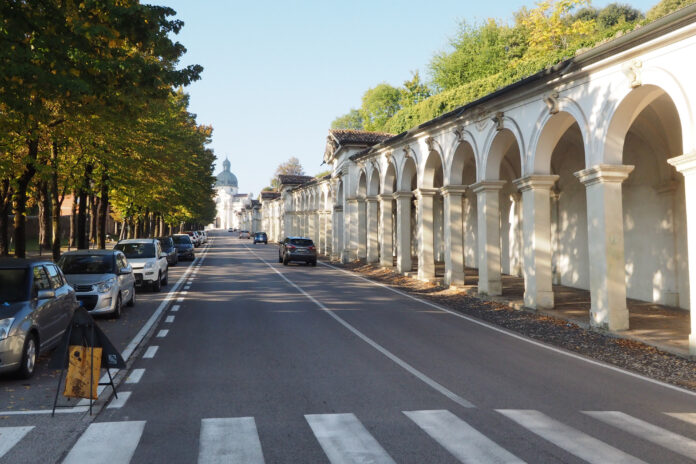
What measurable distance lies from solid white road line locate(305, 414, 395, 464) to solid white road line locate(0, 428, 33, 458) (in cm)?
272

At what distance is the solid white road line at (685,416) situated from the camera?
643 centimetres

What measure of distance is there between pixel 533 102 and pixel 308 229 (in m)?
43.6

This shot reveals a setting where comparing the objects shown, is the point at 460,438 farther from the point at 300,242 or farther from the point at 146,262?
the point at 300,242

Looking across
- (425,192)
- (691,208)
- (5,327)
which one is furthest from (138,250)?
(691,208)

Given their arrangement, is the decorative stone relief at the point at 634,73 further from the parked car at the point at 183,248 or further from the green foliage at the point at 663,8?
the green foliage at the point at 663,8

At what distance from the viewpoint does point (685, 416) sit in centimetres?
661

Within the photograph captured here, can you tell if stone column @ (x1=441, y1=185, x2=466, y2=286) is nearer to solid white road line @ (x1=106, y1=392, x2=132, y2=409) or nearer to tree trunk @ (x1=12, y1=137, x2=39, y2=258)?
tree trunk @ (x1=12, y1=137, x2=39, y2=258)

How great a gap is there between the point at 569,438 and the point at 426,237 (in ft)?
63.8

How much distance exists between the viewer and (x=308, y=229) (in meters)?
58.4

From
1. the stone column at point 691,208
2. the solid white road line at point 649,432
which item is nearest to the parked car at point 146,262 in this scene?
the stone column at point 691,208

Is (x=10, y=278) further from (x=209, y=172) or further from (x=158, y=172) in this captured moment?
(x=209, y=172)

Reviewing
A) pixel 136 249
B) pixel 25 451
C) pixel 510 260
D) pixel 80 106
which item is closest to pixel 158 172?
pixel 136 249

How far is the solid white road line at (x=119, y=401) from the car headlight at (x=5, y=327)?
1.70 meters

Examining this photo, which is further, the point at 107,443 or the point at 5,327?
the point at 5,327
